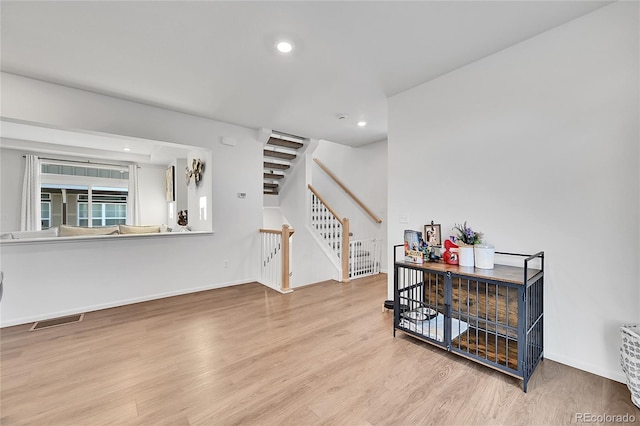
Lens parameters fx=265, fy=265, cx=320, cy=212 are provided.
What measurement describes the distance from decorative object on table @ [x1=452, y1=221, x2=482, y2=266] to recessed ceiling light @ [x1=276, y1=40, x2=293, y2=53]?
2.18 metres

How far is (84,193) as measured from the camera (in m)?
6.16

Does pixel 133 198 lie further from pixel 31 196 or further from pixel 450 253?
pixel 450 253

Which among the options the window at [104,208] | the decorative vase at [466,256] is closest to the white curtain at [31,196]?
the window at [104,208]

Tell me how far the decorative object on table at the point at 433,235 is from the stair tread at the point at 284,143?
3189mm

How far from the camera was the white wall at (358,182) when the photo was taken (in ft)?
17.0

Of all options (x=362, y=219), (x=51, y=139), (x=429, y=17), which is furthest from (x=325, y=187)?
(x=51, y=139)

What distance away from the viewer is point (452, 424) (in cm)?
145

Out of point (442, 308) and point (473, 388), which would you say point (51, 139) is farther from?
point (473, 388)

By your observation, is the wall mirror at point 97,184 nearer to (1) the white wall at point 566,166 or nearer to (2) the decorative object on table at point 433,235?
(2) the decorative object on table at point 433,235

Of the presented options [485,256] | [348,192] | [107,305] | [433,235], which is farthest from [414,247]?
[107,305]

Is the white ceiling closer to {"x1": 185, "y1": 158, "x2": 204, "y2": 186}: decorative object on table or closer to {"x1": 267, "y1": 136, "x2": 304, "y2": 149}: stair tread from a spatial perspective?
{"x1": 185, "y1": 158, "x2": 204, "y2": 186}: decorative object on table

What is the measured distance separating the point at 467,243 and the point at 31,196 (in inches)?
304

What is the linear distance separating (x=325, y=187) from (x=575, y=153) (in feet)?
15.3

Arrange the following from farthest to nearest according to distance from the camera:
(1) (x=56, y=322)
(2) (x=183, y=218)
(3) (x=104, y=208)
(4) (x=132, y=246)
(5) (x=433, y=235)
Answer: (3) (x=104, y=208) → (2) (x=183, y=218) → (4) (x=132, y=246) → (1) (x=56, y=322) → (5) (x=433, y=235)
